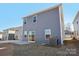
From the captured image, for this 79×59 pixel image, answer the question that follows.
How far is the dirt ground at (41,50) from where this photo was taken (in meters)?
6.97

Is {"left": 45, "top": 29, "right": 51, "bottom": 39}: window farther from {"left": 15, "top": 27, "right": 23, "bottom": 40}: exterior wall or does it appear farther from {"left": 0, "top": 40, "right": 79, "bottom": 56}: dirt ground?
{"left": 15, "top": 27, "right": 23, "bottom": 40}: exterior wall

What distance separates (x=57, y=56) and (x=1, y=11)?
327 cm

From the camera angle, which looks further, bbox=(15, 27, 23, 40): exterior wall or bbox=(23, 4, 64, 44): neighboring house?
bbox=(15, 27, 23, 40): exterior wall

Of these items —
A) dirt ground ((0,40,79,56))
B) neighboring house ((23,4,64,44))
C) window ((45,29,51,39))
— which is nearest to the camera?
dirt ground ((0,40,79,56))

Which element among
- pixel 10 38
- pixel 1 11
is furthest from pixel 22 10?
pixel 10 38

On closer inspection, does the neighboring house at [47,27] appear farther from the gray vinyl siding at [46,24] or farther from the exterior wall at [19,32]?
the exterior wall at [19,32]

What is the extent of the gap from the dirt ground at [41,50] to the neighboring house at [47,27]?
47cm

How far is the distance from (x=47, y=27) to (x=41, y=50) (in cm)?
140

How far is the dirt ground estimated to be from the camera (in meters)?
6.97

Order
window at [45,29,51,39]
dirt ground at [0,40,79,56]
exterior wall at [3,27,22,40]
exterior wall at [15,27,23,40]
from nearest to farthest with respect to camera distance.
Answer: dirt ground at [0,40,79,56]
window at [45,29,51,39]
exterior wall at [3,27,22,40]
exterior wall at [15,27,23,40]

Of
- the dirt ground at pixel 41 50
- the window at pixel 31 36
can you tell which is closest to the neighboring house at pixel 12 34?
the window at pixel 31 36

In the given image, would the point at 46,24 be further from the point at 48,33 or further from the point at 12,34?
the point at 12,34

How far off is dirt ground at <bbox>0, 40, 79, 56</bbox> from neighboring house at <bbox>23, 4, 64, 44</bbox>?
1.55ft

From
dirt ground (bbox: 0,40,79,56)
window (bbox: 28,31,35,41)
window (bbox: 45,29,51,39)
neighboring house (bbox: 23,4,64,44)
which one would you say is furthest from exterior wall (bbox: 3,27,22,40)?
window (bbox: 45,29,51,39)
